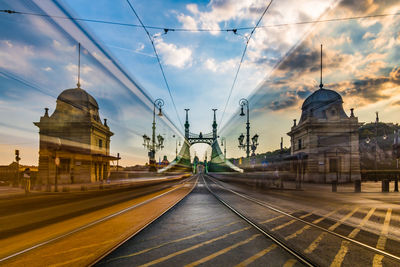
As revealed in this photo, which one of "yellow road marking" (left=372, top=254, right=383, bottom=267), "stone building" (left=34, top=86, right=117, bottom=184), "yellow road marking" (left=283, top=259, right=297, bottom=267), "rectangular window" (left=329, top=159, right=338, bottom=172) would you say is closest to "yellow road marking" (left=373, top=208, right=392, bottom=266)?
"yellow road marking" (left=372, top=254, right=383, bottom=267)

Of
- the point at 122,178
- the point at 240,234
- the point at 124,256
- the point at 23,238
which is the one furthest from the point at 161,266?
the point at 122,178

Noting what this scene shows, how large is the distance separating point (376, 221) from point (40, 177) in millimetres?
35095

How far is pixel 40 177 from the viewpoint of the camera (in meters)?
32.2

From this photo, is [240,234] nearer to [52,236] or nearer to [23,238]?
[52,236]

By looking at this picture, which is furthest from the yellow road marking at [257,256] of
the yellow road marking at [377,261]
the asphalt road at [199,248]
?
the yellow road marking at [377,261]

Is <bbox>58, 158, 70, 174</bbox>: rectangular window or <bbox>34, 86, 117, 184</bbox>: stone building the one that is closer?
<bbox>34, 86, 117, 184</bbox>: stone building

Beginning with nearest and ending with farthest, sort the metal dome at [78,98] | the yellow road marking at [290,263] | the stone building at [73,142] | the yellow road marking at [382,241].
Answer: the yellow road marking at [290,263] < the yellow road marking at [382,241] < the stone building at [73,142] < the metal dome at [78,98]

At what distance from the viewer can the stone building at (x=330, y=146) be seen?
39.4 metres

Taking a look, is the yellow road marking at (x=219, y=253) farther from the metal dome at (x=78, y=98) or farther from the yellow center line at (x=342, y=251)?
the metal dome at (x=78, y=98)

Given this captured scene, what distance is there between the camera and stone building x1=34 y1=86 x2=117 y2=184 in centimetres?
3120

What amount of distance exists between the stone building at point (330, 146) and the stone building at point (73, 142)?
30988 millimetres

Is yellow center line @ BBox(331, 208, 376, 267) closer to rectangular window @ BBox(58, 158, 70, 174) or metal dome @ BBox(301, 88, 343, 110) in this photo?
rectangular window @ BBox(58, 158, 70, 174)

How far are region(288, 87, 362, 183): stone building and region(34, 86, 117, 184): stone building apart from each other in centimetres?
3099

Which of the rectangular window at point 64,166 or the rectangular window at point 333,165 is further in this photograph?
the rectangular window at point 333,165
